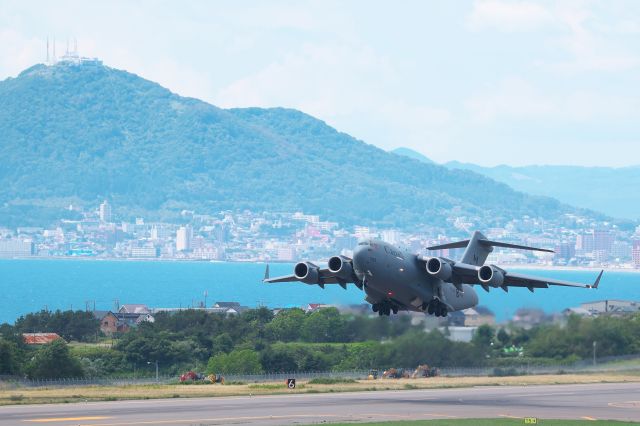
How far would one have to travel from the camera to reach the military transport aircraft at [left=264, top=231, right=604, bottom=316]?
54156mm

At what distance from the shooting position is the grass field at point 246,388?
195 feet

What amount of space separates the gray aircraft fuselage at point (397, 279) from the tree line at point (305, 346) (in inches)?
340

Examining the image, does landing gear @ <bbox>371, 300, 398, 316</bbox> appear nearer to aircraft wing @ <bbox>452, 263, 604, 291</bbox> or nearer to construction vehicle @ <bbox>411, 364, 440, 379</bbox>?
aircraft wing @ <bbox>452, 263, 604, 291</bbox>

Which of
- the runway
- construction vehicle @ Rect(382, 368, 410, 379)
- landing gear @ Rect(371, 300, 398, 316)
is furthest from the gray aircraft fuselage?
construction vehicle @ Rect(382, 368, 410, 379)

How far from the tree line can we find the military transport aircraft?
335 inches

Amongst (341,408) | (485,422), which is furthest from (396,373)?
(485,422)

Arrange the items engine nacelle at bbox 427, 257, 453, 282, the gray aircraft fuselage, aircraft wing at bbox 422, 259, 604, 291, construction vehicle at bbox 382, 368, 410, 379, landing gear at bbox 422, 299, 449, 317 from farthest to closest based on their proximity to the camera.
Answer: construction vehicle at bbox 382, 368, 410, 379 → landing gear at bbox 422, 299, 449, 317 → aircraft wing at bbox 422, 259, 604, 291 → engine nacelle at bbox 427, 257, 453, 282 → the gray aircraft fuselage

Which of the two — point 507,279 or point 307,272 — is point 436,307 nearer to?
Answer: point 507,279

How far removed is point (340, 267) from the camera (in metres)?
55.4

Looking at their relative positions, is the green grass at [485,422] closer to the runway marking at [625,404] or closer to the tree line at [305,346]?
the runway marking at [625,404]

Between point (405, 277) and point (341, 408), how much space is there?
6417 mm

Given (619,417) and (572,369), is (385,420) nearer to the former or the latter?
(619,417)

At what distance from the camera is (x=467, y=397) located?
204 feet

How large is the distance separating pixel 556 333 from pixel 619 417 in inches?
924
